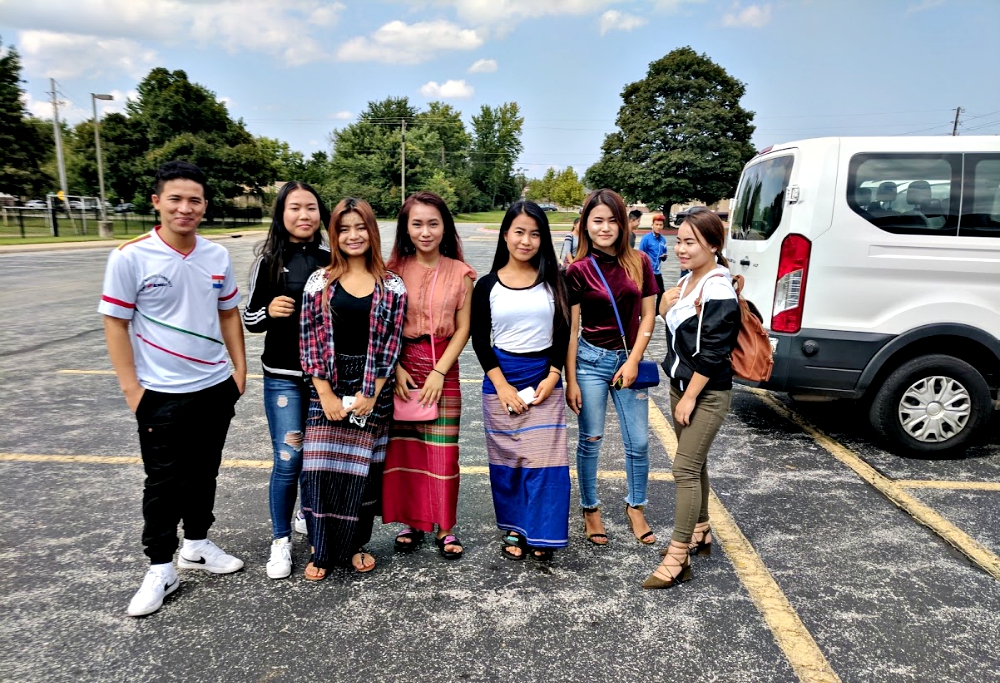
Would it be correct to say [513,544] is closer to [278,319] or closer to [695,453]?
[695,453]

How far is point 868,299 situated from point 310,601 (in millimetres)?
3721

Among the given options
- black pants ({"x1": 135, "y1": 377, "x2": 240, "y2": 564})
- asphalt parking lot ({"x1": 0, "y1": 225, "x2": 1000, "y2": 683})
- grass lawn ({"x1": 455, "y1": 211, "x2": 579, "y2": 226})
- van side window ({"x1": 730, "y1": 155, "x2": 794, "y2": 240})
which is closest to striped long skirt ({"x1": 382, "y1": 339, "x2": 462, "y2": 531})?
asphalt parking lot ({"x1": 0, "y1": 225, "x2": 1000, "y2": 683})

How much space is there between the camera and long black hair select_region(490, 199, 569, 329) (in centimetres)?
286

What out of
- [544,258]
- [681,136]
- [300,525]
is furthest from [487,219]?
[544,258]

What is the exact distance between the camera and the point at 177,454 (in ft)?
8.63

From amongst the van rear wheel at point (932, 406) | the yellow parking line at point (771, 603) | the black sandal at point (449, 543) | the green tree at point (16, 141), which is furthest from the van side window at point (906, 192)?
the green tree at point (16, 141)

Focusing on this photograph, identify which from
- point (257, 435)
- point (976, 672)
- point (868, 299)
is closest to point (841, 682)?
point (976, 672)

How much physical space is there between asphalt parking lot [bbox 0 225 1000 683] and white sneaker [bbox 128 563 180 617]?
47 mm

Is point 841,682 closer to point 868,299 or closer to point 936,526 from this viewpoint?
point 936,526

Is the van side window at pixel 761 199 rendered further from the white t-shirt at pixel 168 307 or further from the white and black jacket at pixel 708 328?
the white t-shirt at pixel 168 307

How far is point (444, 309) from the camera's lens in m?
2.86

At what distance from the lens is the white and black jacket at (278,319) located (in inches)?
109

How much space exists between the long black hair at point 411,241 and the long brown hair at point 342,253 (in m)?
0.11

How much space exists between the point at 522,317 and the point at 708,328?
0.80 meters
